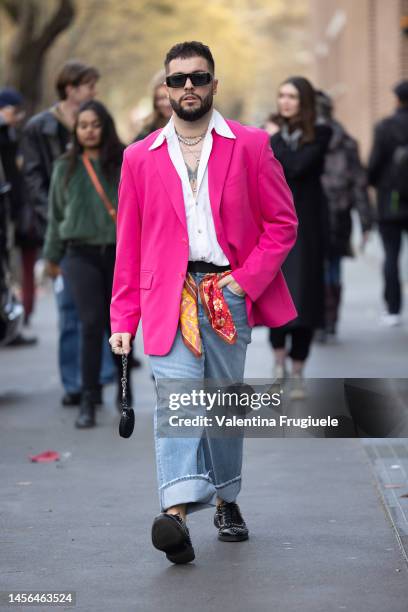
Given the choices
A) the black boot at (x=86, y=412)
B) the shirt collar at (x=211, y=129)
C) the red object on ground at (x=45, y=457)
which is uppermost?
the shirt collar at (x=211, y=129)

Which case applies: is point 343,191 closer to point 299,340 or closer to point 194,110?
point 299,340

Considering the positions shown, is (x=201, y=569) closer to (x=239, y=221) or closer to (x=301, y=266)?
(x=239, y=221)

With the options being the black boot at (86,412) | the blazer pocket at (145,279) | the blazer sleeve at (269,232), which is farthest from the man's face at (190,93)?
the black boot at (86,412)

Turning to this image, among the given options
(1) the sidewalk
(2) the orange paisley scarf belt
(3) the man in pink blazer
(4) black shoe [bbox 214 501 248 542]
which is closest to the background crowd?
(1) the sidewalk

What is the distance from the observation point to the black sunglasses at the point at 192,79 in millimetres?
5656

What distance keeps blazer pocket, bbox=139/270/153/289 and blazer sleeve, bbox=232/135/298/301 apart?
31 centimetres

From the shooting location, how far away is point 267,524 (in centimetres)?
648

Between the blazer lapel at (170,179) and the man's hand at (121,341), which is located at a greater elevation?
the blazer lapel at (170,179)

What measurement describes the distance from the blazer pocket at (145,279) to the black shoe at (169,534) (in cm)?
85

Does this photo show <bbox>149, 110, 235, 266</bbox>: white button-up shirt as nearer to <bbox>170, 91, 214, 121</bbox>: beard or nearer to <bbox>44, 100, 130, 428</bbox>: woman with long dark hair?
<bbox>170, 91, 214, 121</bbox>: beard

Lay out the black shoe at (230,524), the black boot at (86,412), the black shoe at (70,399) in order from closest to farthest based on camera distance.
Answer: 1. the black shoe at (230,524)
2. the black boot at (86,412)
3. the black shoe at (70,399)

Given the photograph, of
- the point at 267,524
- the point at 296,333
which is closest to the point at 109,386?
the point at 296,333

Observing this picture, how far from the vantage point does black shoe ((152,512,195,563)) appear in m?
5.59

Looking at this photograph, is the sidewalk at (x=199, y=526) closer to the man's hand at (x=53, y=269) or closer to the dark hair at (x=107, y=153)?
the man's hand at (x=53, y=269)
